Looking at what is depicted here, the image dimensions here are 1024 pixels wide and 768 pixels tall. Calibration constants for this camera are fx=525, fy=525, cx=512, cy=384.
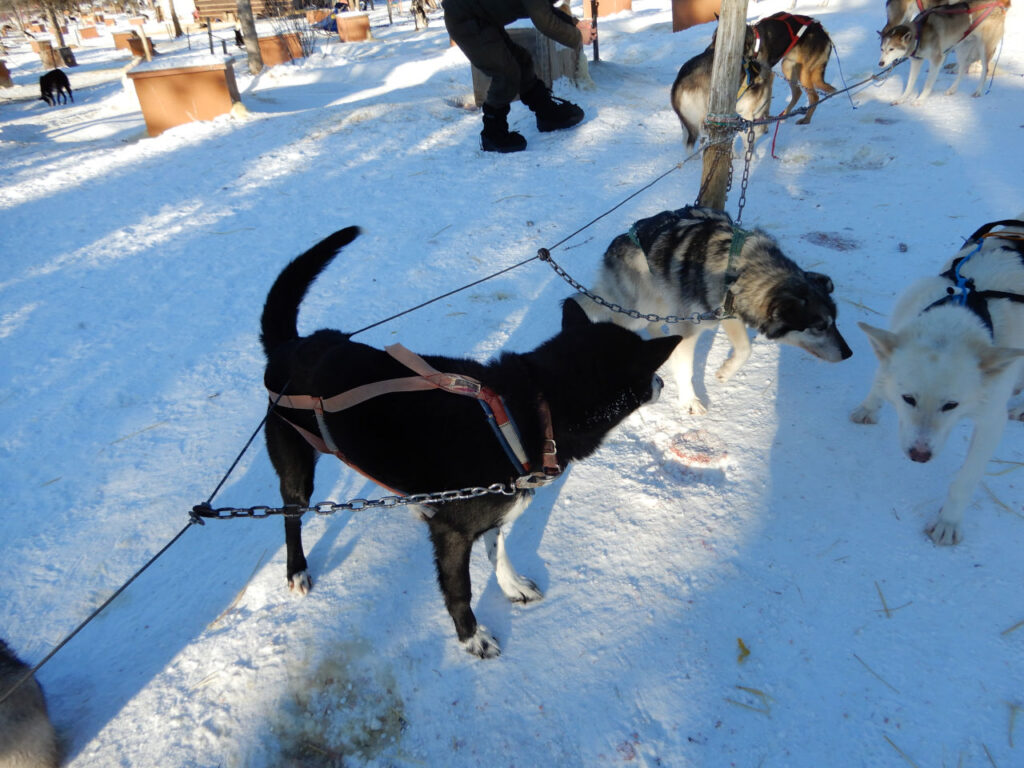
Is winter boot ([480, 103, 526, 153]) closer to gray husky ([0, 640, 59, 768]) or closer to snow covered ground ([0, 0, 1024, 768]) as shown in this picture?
snow covered ground ([0, 0, 1024, 768])

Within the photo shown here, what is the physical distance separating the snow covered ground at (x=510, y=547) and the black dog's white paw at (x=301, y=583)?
4 centimetres

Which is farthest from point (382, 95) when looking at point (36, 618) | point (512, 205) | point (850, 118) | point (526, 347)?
point (36, 618)

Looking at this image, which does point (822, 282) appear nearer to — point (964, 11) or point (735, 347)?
point (735, 347)

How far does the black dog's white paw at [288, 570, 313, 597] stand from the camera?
227cm

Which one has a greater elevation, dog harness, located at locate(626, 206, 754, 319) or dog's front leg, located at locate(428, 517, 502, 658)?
dog harness, located at locate(626, 206, 754, 319)

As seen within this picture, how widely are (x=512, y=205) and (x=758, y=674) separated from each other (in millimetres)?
4882

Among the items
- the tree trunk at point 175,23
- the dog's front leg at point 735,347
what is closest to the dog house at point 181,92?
the dog's front leg at point 735,347

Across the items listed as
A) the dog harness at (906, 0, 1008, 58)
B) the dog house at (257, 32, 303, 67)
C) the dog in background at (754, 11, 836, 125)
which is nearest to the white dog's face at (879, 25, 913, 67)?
the dog harness at (906, 0, 1008, 58)

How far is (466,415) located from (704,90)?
227 inches

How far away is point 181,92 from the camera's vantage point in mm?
8961

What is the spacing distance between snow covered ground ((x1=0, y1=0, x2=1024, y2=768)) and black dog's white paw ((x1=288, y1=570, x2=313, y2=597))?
0.14ft

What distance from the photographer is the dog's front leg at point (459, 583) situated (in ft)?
6.14

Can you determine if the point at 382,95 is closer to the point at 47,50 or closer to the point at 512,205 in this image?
the point at 512,205

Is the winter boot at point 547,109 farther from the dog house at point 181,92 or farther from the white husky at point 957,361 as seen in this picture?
the white husky at point 957,361
